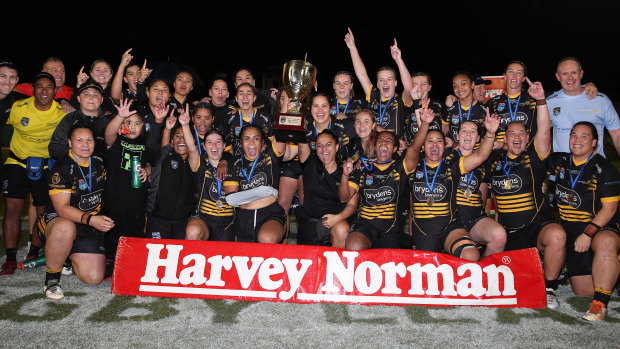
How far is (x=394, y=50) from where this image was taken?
5.82m

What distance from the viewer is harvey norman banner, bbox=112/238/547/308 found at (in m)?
3.97

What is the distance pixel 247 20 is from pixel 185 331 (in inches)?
860

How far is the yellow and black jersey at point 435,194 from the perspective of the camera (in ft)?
15.3

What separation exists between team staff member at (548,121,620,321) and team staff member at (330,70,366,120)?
239cm

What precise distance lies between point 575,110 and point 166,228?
16.1ft

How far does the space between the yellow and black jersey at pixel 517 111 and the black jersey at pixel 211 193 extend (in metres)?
3.26

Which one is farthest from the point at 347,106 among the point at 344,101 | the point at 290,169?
the point at 290,169

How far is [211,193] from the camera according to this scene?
5031mm

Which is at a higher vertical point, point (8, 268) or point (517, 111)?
point (517, 111)

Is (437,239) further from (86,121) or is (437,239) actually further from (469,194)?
(86,121)

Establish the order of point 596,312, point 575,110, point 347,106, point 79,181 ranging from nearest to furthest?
point 596,312 → point 79,181 → point 575,110 → point 347,106

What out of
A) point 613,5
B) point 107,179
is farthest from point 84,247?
point 613,5

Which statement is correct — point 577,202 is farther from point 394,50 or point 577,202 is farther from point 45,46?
point 45,46

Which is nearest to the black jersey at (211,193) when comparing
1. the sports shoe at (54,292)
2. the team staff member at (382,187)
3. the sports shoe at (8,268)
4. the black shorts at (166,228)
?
the black shorts at (166,228)
